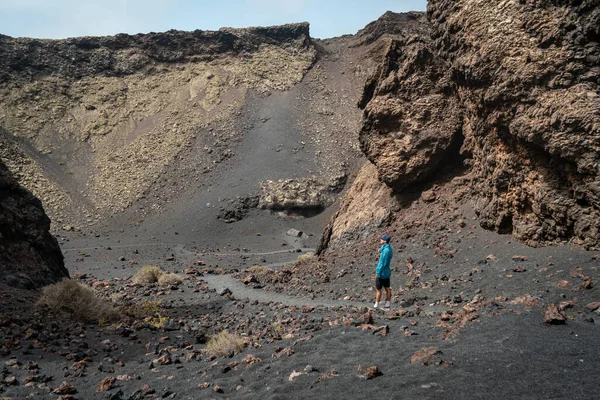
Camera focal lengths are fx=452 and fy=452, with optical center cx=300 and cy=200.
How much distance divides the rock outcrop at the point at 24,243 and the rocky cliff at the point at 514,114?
39.4ft

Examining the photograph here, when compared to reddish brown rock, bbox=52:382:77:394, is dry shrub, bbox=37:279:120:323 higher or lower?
higher

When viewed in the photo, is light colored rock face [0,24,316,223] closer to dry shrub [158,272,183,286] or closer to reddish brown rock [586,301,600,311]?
dry shrub [158,272,183,286]

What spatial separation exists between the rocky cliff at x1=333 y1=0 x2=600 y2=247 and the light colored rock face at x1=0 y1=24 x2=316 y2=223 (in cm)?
3801

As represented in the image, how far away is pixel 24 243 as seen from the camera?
45.6 ft

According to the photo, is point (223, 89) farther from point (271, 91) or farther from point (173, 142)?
point (173, 142)

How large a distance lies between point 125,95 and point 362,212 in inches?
1983

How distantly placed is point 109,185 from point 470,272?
150 feet

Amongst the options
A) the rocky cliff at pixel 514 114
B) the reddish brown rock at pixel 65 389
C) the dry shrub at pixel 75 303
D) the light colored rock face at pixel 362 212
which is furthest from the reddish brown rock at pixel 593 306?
the light colored rock face at pixel 362 212

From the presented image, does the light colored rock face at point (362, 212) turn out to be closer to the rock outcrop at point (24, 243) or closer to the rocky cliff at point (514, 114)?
the rocky cliff at point (514, 114)

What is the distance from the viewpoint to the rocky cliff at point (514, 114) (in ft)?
31.4

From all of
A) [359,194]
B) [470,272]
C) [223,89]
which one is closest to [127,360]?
[470,272]

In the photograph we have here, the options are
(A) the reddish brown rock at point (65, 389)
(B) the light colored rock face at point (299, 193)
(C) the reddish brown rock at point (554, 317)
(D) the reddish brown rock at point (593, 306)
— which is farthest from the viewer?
(B) the light colored rock face at point (299, 193)

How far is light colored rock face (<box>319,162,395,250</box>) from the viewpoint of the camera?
17.2 metres

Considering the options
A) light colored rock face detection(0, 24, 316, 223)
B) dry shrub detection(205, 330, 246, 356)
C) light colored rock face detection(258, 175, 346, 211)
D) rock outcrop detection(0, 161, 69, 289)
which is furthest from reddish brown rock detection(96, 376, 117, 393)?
light colored rock face detection(0, 24, 316, 223)
